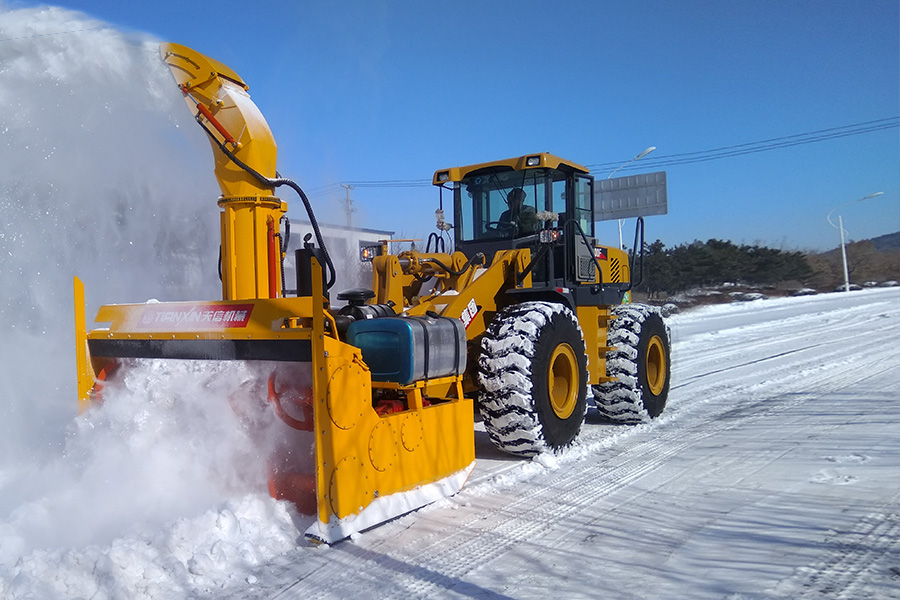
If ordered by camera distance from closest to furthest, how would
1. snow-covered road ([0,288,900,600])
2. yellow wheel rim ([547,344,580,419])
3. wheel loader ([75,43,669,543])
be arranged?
snow-covered road ([0,288,900,600]), wheel loader ([75,43,669,543]), yellow wheel rim ([547,344,580,419])

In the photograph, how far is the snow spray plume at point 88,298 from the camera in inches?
161

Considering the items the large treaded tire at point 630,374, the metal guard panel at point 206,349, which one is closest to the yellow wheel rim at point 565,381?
the large treaded tire at point 630,374

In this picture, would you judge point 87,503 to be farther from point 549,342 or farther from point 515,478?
point 549,342

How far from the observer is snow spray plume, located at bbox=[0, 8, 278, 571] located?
13.4 ft

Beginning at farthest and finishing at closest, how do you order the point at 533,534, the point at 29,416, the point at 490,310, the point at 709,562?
the point at 490,310, the point at 29,416, the point at 533,534, the point at 709,562

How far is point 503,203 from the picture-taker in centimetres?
705

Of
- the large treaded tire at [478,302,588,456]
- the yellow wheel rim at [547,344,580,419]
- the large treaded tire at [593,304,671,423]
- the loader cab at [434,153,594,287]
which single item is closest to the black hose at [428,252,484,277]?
the loader cab at [434,153,594,287]

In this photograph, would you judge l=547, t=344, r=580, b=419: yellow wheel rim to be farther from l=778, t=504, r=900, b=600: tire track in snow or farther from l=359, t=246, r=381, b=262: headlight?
l=778, t=504, r=900, b=600: tire track in snow

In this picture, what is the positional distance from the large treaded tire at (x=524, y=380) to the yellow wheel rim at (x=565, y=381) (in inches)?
1.4

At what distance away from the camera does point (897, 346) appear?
44.6 ft

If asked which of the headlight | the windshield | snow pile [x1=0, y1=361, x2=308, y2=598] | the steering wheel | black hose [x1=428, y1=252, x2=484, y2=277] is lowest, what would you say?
snow pile [x1=0, y1=361, x2=308, y2=598]

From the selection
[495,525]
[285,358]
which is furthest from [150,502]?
[495,525]

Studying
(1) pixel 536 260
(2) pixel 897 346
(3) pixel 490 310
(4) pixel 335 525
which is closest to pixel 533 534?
(4) pixel 335 525

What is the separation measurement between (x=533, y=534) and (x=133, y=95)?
4214 mm
